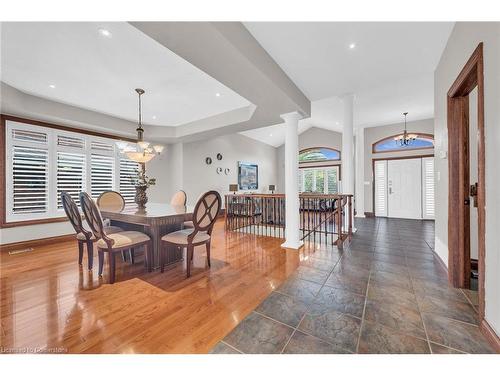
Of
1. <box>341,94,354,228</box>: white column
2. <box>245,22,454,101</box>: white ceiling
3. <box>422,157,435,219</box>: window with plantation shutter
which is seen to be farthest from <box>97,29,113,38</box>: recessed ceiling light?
<box>422,157,435,219</box>: window with plantation shutter

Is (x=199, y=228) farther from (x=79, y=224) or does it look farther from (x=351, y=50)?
(x=351, y=50)

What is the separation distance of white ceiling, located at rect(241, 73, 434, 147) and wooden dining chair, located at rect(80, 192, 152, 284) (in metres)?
4.52

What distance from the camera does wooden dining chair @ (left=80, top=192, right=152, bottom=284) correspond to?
223cm

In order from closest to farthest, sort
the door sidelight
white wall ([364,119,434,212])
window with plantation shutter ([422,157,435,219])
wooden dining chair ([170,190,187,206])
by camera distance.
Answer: the door sidelight → wooden dining chair ([170,190,187,206]) → window with plantation shutter ([422,157,435,219]) → white wall ([364,119,434,212])

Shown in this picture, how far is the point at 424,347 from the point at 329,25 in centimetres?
272

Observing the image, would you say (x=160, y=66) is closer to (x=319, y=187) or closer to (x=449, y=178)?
(x=449, y=178)

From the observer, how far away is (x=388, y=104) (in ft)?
16.3

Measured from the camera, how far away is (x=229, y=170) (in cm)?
755

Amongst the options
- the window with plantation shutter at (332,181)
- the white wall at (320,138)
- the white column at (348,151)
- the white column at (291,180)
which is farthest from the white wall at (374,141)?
the white column at (291,180)

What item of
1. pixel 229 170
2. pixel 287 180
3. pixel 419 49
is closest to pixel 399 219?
pixel 287 180

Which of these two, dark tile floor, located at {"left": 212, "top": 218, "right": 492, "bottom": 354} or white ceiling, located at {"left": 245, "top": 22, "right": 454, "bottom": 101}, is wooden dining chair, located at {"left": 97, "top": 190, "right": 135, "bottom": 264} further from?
white ceiling, located at {"left": 245, "top": 22, "right": 454, "bottom": 101}

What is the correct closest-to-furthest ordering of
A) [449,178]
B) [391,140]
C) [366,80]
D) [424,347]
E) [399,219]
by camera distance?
[424,347], [449,178], [366,80], [399,219], [391,140]

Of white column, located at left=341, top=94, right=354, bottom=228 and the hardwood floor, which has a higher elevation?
white column, located at left=341, top=94, right=354, bottom=228
